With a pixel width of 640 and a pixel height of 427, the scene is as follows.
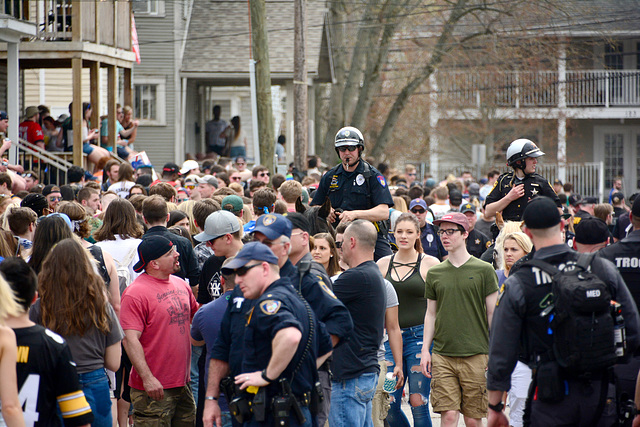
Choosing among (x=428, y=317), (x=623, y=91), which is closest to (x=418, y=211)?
(x=428, y=317)

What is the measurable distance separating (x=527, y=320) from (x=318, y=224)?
354 cm

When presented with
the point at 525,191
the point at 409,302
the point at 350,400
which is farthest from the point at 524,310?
the point at 525,191

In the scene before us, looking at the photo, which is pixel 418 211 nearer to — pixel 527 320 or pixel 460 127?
pixel 527 320

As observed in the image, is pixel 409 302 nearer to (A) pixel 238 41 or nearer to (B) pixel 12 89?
(B) pixel 12 89

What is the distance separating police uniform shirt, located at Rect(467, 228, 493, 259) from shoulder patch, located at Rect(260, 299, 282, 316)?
6400 mm

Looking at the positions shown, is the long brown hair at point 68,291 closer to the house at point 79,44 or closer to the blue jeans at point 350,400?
the blue jeans at point 350,400

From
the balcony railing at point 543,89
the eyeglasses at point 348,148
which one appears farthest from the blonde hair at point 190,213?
the balcony railing at point 543,89

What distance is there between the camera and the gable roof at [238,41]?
26.3 m

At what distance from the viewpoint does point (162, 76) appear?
27875 millimetres

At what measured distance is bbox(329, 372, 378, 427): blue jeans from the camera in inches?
224

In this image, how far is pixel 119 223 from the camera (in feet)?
22.6

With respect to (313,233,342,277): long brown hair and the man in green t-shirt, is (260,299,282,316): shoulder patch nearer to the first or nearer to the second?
(313,233,342,277): long brown hair

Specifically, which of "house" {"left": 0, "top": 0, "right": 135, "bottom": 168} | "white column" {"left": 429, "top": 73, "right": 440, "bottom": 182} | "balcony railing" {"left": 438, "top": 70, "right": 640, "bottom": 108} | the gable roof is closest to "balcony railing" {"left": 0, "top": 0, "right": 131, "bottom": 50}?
"house" {"left": 0, "top": 0, "right": 135, "bottom": 168}

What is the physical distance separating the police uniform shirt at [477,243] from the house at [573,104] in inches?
906
